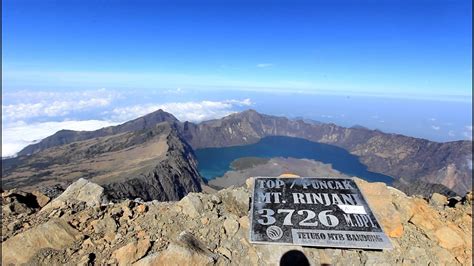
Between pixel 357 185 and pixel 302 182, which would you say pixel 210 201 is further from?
pixel 357 185

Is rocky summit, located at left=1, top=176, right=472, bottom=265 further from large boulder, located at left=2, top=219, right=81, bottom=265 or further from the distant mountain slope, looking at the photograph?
the distant mountain slope

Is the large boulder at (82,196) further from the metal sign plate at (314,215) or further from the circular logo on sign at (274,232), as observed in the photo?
the circular logo on sign at (274,232)

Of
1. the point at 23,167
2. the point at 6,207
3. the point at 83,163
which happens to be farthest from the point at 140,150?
the point at 6,207

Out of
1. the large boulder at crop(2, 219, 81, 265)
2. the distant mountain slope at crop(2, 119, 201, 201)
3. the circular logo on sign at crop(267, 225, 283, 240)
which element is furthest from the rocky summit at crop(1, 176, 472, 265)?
the distant mountain slope at crop(2, 119, 201, 201)

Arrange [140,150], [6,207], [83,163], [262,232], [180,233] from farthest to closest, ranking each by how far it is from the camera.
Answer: [140,150]
[83,163]
[6,207]
[180,233]
[262,232]

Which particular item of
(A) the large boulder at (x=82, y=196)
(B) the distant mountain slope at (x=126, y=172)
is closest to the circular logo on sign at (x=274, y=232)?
(A) the large boulder at (x=82, y=196)
